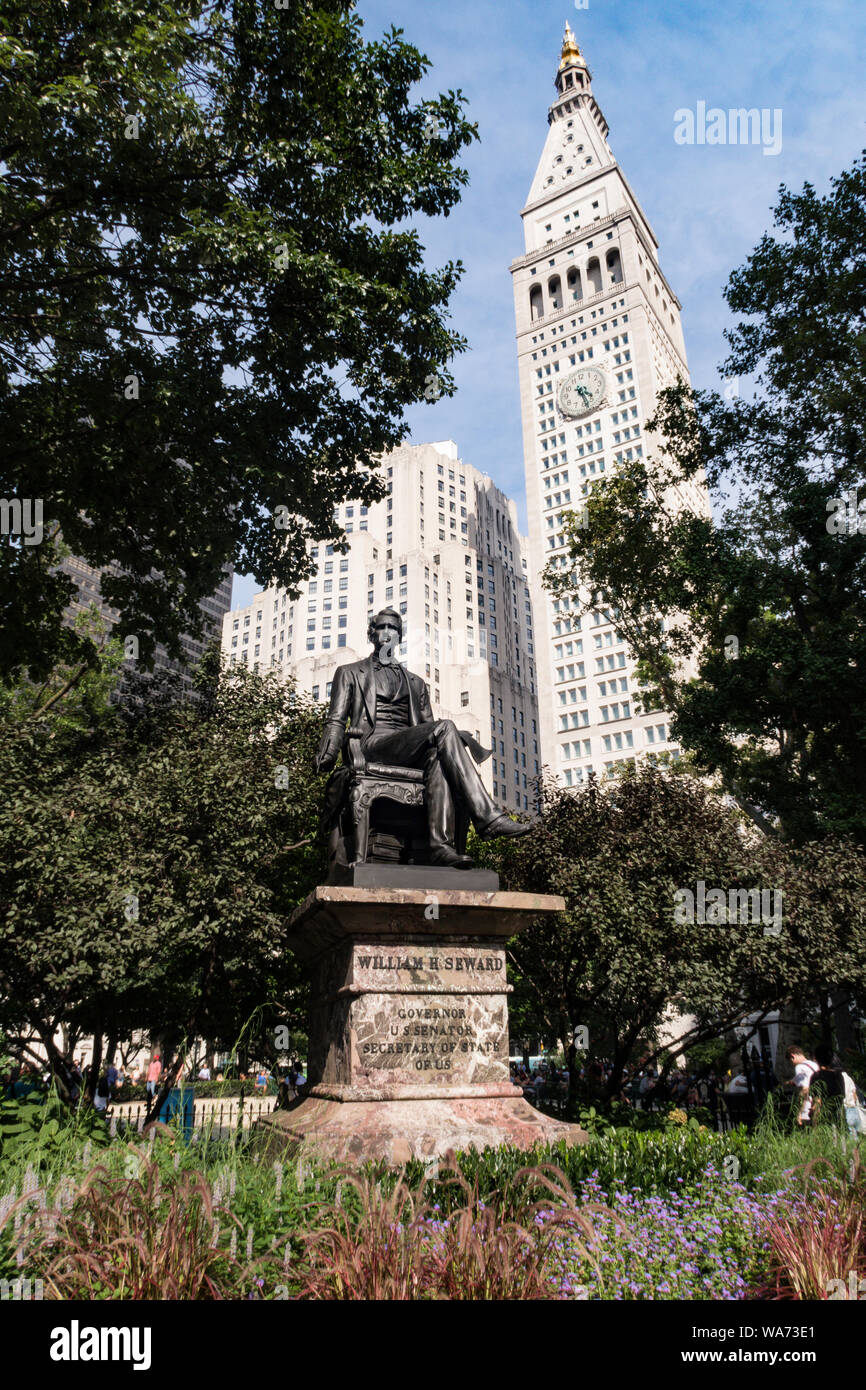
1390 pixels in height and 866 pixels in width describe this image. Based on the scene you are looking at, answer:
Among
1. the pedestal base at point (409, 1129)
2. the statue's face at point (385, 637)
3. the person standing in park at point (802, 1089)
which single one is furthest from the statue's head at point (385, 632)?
the person standing in park at point (802, 1089)

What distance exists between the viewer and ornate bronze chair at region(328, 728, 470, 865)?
25.3 ft

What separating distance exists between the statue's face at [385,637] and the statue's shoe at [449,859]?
8.75 ft

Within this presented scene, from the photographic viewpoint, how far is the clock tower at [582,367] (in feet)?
283

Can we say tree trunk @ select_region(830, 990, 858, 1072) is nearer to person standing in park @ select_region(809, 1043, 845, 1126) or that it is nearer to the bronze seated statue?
person standing in park @ select_region(809, 1043, 845, 1126)

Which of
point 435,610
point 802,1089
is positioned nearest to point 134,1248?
point 802,1089

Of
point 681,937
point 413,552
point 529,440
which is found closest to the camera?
point 681,937

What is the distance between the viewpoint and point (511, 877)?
55.2 feet

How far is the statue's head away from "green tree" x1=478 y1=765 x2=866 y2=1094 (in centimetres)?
672

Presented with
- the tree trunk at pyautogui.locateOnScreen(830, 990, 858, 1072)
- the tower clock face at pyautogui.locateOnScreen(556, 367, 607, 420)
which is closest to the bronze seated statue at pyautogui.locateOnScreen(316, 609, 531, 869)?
the tree trunk at pyautogui.locateOnScreen(830, 990, 858, 1072)

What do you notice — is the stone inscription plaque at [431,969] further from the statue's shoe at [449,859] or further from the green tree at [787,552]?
the green tree at [787,552]

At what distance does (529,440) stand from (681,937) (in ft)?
304
